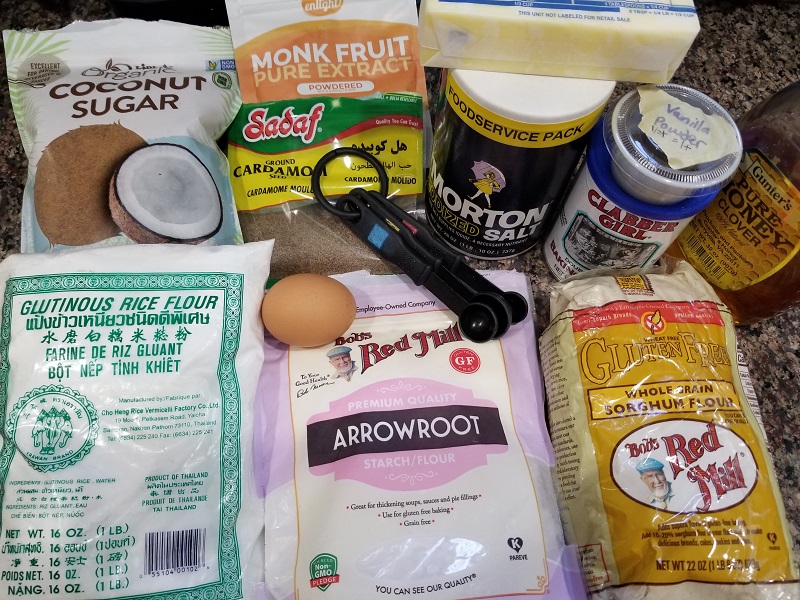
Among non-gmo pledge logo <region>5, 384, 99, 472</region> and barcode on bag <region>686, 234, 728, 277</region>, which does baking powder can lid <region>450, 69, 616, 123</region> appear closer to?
barcode on bag <region>686, 234, 728, 277</region>

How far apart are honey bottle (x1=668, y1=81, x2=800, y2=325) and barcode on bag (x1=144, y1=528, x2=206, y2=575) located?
0.63 m

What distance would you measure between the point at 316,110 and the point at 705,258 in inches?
19.9

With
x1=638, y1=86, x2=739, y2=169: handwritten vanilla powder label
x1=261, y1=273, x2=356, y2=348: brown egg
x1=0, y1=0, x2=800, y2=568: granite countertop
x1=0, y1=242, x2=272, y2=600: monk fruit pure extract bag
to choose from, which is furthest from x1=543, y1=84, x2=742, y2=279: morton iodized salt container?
x1=0, y1=242, x2=272, y2=600: monk fruit pure extract bag

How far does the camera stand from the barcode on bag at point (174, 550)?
586mm

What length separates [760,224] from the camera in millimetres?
640

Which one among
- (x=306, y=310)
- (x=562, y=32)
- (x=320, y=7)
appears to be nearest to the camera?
(x=562, y=32)

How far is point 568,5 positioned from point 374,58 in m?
0.30

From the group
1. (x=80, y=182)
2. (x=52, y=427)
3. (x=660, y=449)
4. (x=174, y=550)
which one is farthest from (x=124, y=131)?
A: (x=660, y=449)

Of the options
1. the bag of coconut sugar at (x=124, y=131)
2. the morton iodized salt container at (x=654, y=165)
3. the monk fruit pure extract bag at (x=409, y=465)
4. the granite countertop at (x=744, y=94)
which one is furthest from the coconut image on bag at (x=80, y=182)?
the morton iodized salt container at (x=654, y=165)

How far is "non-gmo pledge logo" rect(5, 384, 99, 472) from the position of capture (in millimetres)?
579

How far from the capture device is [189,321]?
2.05 ft

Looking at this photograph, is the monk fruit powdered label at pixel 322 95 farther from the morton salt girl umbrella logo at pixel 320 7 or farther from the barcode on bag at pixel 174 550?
the barcode on bag at pixel 174 550

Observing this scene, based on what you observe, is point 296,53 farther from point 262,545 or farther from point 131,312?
point 262,545

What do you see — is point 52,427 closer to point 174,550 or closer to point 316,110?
point 174,550
